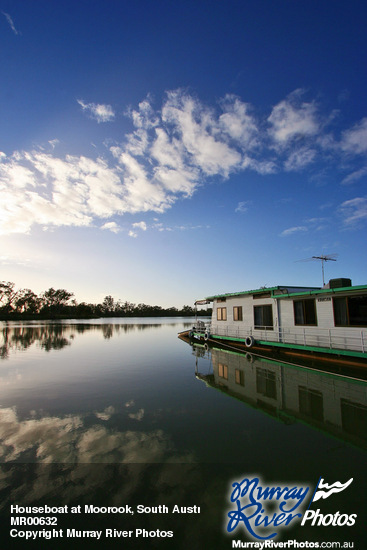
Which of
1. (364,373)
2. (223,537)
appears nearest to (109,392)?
(223,537)

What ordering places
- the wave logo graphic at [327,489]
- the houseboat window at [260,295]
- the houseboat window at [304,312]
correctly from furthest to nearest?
1. the houseboat window at [260,295]
2. the houseboat window at [304,312]
3. the wave logo graphic at [327,489]

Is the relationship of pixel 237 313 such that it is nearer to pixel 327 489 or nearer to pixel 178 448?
pixel 178 448

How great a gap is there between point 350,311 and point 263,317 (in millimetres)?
7011

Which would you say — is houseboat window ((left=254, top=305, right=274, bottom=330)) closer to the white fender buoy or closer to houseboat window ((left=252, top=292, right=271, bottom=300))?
houseboat window ((left=252, top=292, right=271, bottom=300))

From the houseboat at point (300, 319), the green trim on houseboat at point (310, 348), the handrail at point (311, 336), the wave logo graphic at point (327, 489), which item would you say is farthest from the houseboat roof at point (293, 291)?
the wave logo graphic at point (327, 489)

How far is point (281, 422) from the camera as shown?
7.68 meters

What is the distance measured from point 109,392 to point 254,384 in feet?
21.7

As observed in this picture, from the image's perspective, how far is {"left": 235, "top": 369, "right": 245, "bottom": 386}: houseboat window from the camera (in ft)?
40.4

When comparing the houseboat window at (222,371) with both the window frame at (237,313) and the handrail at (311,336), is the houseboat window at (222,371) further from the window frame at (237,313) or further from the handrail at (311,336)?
the window frame at (237,313)

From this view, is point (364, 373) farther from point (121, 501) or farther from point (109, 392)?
point (121, 501)

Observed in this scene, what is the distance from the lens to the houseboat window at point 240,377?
1232cm

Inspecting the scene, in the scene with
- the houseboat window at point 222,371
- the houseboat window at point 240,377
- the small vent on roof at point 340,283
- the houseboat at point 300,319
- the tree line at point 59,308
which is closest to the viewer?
the houseboat window at point 240,377

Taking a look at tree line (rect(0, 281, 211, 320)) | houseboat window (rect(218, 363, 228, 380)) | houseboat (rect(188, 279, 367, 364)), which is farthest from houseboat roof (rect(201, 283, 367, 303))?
tree line (rect(0, 281, 211, 320))

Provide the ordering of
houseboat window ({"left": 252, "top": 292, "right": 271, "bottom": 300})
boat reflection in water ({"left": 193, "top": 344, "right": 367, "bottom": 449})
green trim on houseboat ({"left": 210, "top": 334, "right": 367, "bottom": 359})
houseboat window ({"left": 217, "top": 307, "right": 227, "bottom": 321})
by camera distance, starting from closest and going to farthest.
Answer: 1. boat reflection in water ({"left": 193, "top": 344, "right": 367, "bottom": 449})
2. green trim on houseboat ({"left": 210, "top": 334, "right": 367, "bottom": 359})
3. houseboat window ({"left": 252, "top": 292, "right": 271, "bottom": 300})
4. houseboat window ({"left": 217, "top": 307, "right": 227, "bottom": 321})
